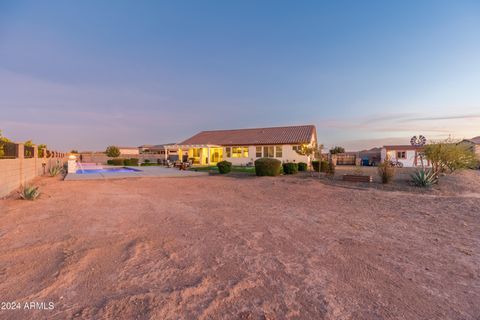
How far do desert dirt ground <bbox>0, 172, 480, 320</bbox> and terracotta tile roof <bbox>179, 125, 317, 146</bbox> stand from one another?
20176 mm

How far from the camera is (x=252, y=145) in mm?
29000

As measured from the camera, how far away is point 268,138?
29.1 metres

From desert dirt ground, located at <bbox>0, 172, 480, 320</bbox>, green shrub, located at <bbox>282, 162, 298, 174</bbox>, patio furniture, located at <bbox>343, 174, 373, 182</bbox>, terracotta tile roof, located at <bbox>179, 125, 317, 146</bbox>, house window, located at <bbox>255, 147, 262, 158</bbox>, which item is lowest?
desert dirt ground, located at <bbox>0, 172, 480, 320</bbox>

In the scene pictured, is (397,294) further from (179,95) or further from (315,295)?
(179,95)

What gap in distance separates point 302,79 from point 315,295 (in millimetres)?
20971

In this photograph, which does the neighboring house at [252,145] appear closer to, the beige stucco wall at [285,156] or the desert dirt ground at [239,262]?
the beige stucco wall at [285,156]

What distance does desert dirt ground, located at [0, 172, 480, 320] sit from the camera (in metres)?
2.58

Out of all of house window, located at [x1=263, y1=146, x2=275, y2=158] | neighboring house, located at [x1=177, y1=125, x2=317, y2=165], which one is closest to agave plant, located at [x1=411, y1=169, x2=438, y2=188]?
neighboring house, located at [x1=177, y1=125, x2=317, y2=165]

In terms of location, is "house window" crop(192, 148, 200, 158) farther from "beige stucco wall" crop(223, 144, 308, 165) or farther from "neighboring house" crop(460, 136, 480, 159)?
"neighboring house" crop(460, 136, 480, 159)

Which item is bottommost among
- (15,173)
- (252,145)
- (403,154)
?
(15,173)

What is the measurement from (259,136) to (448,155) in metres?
20.3

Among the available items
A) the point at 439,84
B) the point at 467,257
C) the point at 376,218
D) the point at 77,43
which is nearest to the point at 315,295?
the point at 467,257

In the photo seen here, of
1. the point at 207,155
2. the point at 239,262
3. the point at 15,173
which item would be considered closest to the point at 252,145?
the point at 207,155

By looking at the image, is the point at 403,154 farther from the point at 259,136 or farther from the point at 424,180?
the point at 424,180
